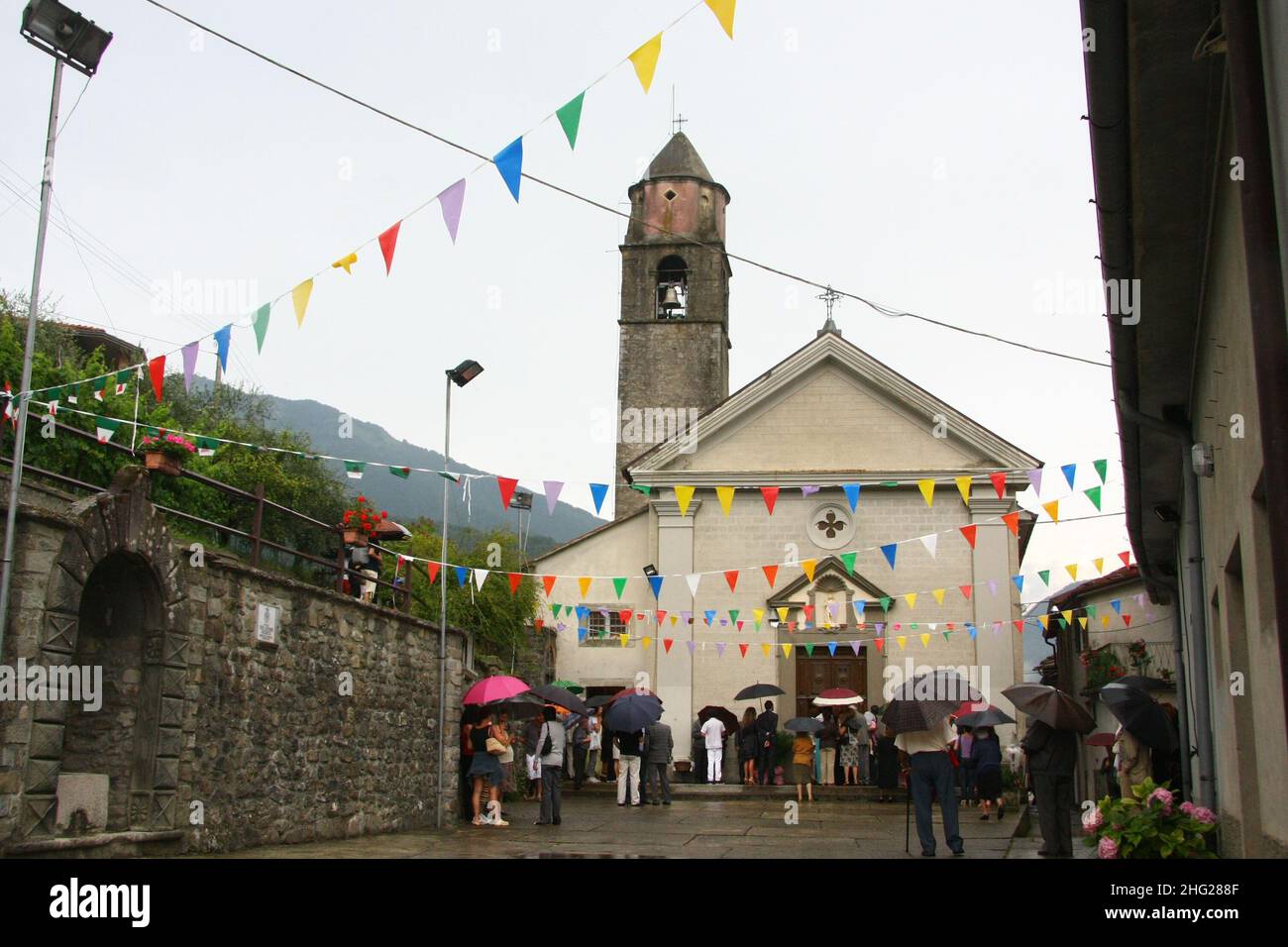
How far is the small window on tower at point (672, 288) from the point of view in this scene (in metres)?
41.1

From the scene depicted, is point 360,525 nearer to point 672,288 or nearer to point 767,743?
point 767,743

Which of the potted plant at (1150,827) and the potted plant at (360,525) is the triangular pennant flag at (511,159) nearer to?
the potted plant at (1150,827)

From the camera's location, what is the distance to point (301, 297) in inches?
394

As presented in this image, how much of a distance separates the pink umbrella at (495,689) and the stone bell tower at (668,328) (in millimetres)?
22774

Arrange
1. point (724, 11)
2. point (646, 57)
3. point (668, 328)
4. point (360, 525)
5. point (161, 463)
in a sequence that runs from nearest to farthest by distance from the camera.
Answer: point (724, 11) → point (646, 57) → point (161, 463) → point (360, 525) → point (668, 328)

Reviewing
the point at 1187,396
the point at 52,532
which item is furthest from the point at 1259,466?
the point at 52,532

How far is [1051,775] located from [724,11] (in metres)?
8.39

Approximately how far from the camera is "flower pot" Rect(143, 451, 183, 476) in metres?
11.9

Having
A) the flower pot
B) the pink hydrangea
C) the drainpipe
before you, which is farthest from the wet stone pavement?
the pink hydrangea

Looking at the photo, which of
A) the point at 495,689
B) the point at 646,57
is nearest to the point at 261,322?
the point at 646,57

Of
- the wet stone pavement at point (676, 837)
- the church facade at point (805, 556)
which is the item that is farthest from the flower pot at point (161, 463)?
the church facade at point (805, 556)

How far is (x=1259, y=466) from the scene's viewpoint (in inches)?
257
